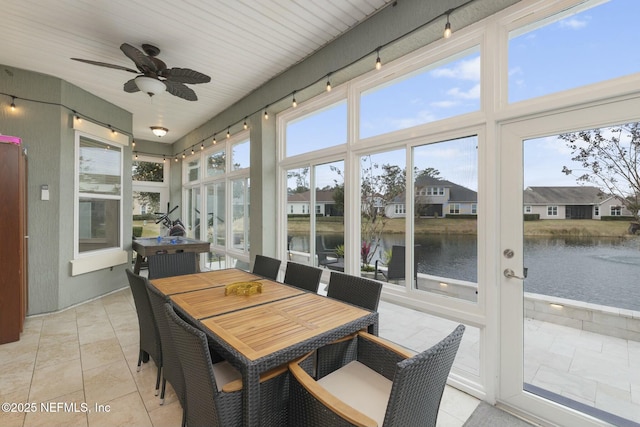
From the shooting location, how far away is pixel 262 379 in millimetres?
1385

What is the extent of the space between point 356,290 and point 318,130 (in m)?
2.33

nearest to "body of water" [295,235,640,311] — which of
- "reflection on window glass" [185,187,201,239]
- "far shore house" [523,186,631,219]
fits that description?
"far shore house" [523,186,631,219]

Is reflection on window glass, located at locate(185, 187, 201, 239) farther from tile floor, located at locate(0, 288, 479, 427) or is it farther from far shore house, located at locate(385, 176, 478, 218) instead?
far shore house, located at locate(385, 176, 478, 218)

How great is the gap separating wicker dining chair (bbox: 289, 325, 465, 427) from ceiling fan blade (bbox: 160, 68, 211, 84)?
107 inches

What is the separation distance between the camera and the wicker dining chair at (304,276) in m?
2.65

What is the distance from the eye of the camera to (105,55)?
3.37m

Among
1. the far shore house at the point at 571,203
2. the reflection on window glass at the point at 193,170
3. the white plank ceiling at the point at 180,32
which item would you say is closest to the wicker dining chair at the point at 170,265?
the white plank ceiling at the point at 180,32

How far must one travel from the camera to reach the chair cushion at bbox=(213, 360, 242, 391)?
1652 mm

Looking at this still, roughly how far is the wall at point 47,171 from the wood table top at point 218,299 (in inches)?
119

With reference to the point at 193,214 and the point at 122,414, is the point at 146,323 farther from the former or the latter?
the point at 193,214

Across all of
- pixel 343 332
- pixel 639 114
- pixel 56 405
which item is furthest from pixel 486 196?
pixel 56 405

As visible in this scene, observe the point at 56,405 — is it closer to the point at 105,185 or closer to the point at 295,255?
the point at 295,255

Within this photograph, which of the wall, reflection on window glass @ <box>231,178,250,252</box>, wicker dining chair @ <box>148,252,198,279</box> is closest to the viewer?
wicker dining chair @ <box>148,252,198,279</box>

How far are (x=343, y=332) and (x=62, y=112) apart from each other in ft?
15.9
